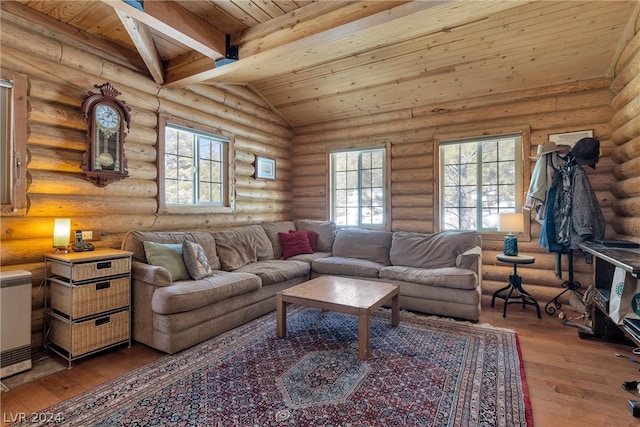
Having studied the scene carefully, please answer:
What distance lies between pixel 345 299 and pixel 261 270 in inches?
51.3

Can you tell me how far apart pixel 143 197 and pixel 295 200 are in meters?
2.78

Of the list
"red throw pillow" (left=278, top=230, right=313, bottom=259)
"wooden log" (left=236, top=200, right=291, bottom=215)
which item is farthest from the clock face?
"red throw pillow" (left=278, top=230, right=313, bottom=259)

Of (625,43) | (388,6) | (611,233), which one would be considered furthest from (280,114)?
(611,233)

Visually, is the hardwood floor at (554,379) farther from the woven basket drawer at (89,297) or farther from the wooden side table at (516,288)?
the wooden side table at (516,288)

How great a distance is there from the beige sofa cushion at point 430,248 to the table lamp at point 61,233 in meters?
3.55

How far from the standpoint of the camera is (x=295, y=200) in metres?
5.84

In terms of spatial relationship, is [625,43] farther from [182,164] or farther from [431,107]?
[182,164]

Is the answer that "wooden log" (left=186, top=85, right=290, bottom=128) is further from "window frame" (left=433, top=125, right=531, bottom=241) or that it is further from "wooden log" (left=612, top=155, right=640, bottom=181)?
"wooden log" (left=612, top=155, right=640, bottom=181)

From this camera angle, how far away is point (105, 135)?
9.98 feet

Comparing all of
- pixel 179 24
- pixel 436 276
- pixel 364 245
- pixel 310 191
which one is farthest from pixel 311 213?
pixel 179 24

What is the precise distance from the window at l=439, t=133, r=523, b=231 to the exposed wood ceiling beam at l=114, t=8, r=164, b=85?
3748 mm

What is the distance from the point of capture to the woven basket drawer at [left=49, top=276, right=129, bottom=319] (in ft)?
8.03

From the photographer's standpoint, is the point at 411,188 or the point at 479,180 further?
the point at 411,188

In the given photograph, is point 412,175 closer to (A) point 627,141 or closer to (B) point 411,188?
(B) point 411,188
